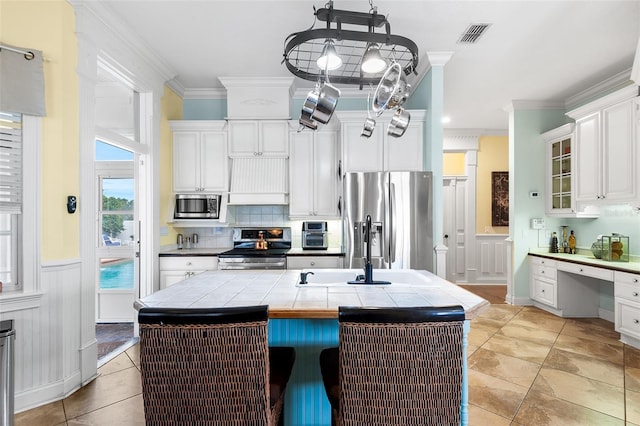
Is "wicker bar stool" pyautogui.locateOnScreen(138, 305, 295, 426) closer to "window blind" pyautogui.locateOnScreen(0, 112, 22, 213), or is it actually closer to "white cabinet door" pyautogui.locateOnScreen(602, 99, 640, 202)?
"window blind" pyautogui.locateOnScreen(0, 112, 22, 213)

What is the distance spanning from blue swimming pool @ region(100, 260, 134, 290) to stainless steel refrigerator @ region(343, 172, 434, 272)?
2.87 meters

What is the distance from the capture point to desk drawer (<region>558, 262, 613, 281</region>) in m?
3.36

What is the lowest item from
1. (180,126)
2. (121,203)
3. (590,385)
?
(590,385)

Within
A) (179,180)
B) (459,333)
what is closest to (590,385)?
(459,333)

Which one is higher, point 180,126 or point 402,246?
point 180,126

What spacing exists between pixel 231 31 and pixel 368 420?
3113 mm

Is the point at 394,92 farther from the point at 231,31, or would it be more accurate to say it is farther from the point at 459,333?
the point at 231,31

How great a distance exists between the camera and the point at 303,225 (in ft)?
13.0

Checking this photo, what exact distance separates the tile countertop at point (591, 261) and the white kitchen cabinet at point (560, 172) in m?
0.55

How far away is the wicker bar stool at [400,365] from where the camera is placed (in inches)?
39.7

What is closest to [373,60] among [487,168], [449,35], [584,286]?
[449,35]

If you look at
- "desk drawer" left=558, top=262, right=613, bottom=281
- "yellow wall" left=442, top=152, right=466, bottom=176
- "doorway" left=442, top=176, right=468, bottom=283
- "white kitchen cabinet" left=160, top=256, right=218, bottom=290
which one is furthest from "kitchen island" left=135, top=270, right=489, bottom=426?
"yellow wall" left=442, top=152, right=466, bottom=176

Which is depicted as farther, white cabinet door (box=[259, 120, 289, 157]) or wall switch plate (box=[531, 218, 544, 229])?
wall switch plate (box=[531, 218, 544, 229])

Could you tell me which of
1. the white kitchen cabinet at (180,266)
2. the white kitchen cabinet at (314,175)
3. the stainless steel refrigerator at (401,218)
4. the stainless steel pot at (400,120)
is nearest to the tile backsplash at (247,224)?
the white kitchen cabinet at (314,175)
